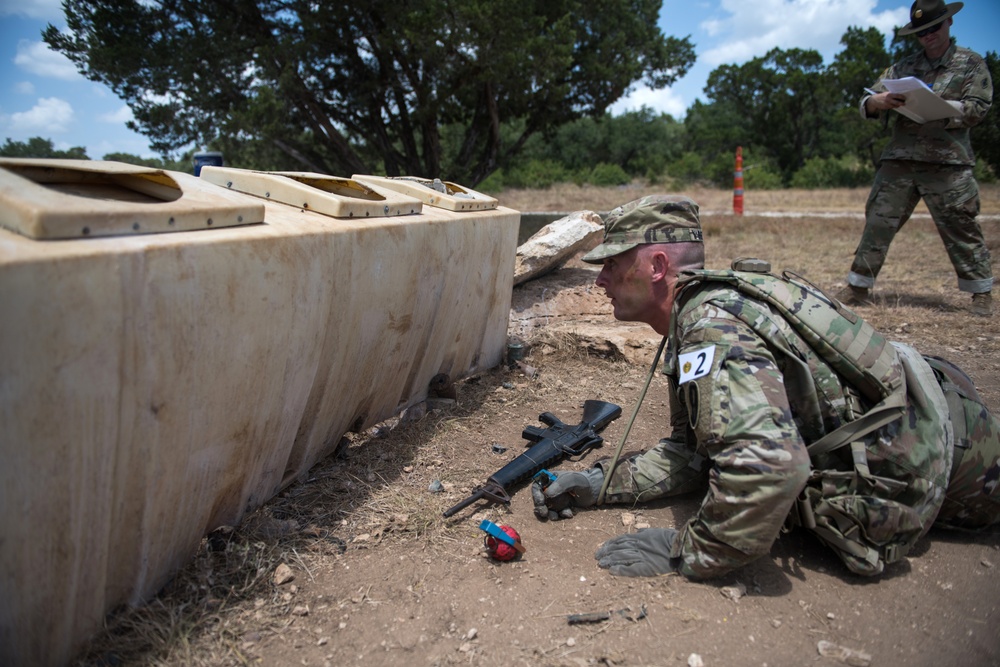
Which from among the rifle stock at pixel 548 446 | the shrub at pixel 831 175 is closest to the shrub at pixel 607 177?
the shrub at pixel 831 175

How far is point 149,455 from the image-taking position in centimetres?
181

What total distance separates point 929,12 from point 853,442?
4.35m

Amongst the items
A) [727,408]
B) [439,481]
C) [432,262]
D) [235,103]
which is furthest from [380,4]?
[727,408]

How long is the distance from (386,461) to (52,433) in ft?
5.20

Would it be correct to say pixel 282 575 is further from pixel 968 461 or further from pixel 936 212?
pixel 936 212

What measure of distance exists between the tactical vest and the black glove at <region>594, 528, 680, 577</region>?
0.44 meters

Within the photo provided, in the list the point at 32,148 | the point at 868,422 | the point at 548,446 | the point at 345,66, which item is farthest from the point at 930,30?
the point at 345,66

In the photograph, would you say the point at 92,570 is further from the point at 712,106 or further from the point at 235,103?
the point at 712,106

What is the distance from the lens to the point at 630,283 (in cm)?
242

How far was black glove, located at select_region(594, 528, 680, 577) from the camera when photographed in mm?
2178

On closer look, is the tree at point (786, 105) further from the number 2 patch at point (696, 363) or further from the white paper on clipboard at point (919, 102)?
the number 2 patch at point (696, 363)

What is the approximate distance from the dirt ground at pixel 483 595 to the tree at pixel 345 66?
9862mm

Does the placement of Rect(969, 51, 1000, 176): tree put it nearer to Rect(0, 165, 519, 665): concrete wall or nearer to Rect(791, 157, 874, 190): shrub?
Rect(791, 157, 874, 190): shrub

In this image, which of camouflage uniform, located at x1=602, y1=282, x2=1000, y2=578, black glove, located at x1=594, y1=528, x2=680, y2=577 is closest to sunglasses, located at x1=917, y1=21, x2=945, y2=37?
camouflage uniform, located at x1=602, y1=282, x2=1000, y2=578
